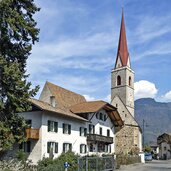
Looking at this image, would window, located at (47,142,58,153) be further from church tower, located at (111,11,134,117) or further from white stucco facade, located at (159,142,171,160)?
white stucco facade, located at (159,142,171,160)

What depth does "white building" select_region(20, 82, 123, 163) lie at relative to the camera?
131ft

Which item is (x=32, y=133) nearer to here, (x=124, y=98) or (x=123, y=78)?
(x=124, y=98)

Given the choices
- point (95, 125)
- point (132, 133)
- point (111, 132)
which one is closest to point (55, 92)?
point (95, 125)

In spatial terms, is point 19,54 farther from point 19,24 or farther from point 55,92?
point 55,92

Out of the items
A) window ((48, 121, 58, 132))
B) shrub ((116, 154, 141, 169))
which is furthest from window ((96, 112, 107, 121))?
window ((48, 121, 58, 132))

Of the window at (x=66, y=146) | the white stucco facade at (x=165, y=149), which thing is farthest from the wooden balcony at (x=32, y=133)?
the white stucco facade at (x=165, y=149)

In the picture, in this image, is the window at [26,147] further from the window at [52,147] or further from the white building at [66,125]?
the window at [52,147]

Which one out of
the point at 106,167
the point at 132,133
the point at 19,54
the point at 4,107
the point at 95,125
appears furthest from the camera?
the point at 132,133

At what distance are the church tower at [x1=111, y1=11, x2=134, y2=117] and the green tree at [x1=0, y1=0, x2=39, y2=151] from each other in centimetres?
4659

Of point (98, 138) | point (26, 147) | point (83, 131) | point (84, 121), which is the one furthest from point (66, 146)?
point (98, 138)

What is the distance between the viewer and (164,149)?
98000mm

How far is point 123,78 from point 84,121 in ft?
90.6

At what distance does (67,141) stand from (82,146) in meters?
4.01

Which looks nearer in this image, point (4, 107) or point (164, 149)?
point (4, 107)
